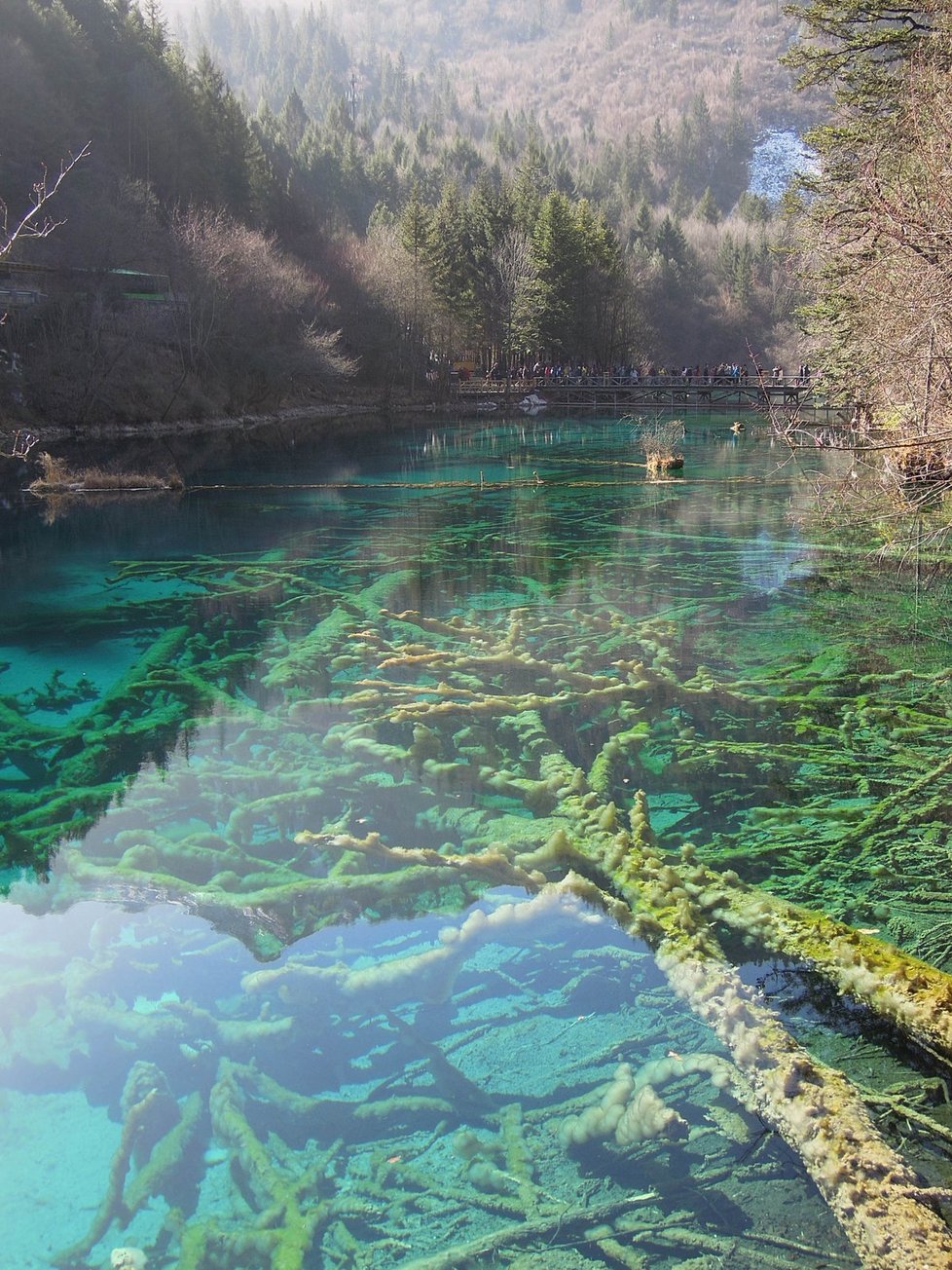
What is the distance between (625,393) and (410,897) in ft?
173

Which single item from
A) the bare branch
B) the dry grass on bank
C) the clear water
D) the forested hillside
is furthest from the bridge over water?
the clear water

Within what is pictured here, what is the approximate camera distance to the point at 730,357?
8550cm

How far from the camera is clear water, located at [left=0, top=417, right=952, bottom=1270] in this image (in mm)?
3887

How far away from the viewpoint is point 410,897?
19.7 feet

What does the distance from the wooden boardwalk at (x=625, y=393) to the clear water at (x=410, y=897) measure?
41444 mm

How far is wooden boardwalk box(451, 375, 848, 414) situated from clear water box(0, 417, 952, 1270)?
136 feet

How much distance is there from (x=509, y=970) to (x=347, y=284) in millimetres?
53913

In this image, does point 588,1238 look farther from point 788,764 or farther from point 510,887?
point 788,764

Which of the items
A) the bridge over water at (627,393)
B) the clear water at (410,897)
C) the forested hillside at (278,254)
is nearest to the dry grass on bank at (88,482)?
the forested hillside at (278,254)

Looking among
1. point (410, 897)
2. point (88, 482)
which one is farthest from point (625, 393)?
point (410, 897)

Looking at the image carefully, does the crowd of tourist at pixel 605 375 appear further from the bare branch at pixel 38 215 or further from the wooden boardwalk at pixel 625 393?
the bare branch at pixel 38 215

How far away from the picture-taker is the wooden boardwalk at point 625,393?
5328cm

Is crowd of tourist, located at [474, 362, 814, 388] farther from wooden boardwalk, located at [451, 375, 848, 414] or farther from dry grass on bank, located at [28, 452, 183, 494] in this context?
dry grass on bank, located at [28, 452, 183, 494]

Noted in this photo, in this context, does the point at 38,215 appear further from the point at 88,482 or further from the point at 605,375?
the point at 605,375
